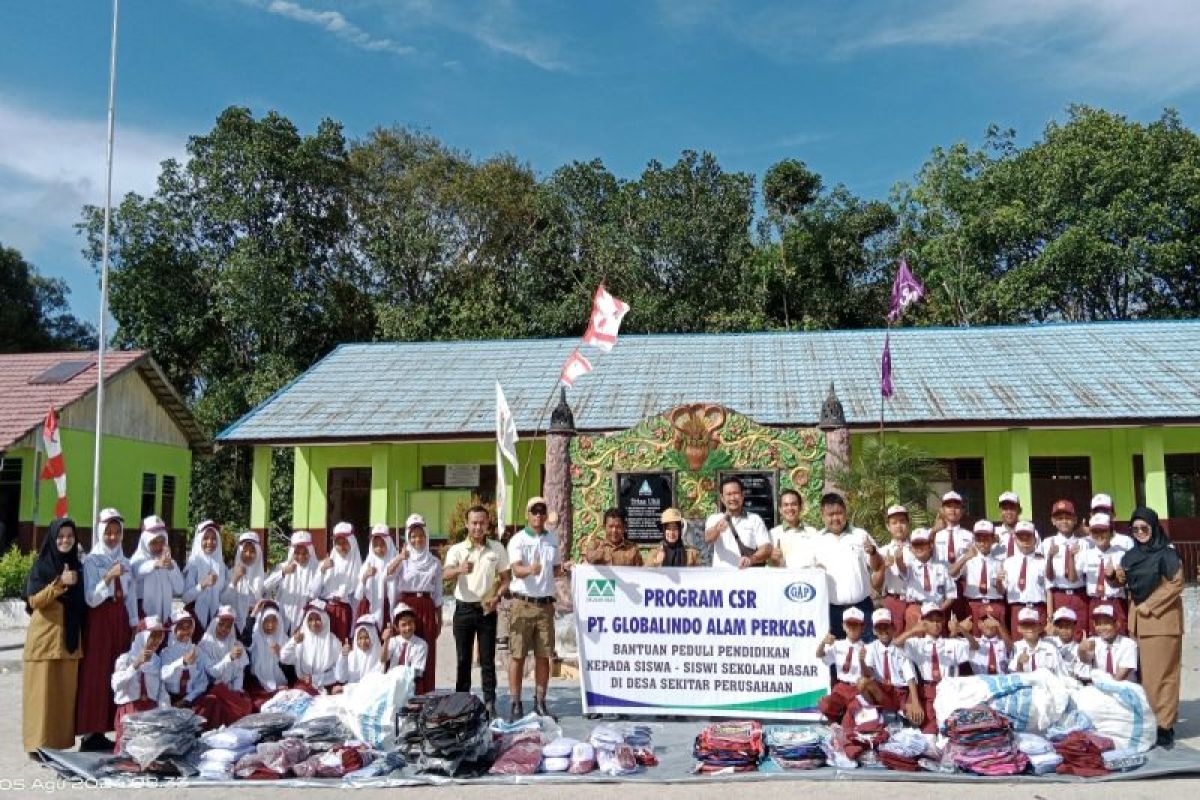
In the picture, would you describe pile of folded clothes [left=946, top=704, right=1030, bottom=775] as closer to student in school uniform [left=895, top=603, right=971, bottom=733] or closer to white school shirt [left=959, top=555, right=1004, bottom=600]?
student in school uniform [left=895, top=603, right=971, bottom=733]

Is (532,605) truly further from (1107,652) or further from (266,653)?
(1107,652)

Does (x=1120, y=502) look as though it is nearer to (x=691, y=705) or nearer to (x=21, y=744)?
(x=691, y=705)

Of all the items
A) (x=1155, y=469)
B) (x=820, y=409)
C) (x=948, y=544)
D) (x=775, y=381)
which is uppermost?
(x=775, y=381)

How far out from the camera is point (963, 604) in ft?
25.6

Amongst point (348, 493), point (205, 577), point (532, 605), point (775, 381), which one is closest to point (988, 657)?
point (532, 605)

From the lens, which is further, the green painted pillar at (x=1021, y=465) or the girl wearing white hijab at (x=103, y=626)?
the green painted pillar at (x=1021, y=465)

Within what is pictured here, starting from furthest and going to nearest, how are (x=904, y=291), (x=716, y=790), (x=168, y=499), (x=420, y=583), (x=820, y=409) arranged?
(x=168, y=499) < (x=820, y=409) < (x=904, y=291) < (x=420, y=583) < (x=716, y=790)

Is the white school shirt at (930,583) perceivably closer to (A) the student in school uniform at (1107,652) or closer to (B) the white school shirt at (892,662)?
(B) the white school shirt at (892,662)

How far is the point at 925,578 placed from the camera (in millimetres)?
7594

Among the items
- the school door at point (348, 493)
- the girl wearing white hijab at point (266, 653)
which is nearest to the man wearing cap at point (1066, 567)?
the girl wearing white hijab at point (266, 653)

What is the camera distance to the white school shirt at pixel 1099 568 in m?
7.52

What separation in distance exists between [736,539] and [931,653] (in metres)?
1.57

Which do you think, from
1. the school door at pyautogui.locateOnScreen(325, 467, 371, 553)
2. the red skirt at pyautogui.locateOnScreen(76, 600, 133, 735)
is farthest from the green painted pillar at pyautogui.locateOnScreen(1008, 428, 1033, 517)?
the red skirt at pyautogui.locateOnScreen(76, 600, 133, 735)

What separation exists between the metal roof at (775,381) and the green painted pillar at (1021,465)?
48 cm
